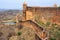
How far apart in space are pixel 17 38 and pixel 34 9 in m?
4.35

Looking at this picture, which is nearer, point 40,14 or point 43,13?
point 40,14

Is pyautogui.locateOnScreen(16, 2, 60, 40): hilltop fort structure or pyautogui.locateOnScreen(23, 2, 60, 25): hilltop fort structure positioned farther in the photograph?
pyautogui.locateOnScreen(23, 2, 60, 25): hilltop fort structure

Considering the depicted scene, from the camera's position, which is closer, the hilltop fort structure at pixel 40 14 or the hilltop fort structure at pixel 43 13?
the hilltop fort structure at pixel 40 14

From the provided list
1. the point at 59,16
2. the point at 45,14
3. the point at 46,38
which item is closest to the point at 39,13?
the point at 45,14

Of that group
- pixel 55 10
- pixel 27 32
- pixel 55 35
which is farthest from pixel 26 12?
pixel 55 35

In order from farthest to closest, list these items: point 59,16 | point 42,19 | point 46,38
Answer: point 59,16 < point 42,19 < point 46,38

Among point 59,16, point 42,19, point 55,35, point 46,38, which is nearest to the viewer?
point 46,38

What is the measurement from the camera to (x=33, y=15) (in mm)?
16172

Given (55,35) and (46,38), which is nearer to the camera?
(46,38)

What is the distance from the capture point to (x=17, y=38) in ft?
41.1

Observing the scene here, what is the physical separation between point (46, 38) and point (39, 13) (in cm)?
676

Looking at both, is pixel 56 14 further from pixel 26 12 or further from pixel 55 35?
pixel 55 35

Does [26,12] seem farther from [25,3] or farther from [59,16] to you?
[59,16]

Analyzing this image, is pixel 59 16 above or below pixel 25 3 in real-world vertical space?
below
